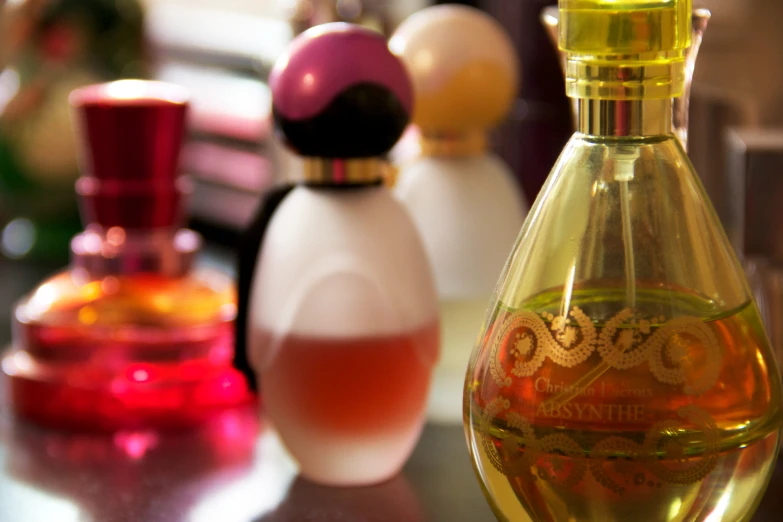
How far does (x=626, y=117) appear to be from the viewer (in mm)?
403

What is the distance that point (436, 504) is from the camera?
52 cm

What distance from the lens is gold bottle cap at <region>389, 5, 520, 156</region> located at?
61 centimetres

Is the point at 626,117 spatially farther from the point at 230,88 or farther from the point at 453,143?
the point at 230,88

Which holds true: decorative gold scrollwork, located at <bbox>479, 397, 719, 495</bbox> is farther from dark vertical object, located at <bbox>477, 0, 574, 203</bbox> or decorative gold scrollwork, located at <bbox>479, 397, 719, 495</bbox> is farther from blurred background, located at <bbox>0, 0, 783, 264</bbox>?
dark vertical object, located at <bbox>477, 0, 574, 203</bbox>

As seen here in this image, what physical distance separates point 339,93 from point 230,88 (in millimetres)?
599

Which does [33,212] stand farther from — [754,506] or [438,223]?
[754,506]

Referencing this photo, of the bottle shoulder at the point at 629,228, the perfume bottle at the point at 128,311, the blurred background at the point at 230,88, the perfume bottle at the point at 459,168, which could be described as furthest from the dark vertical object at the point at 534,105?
the bottle shoulder at the point at 629,228

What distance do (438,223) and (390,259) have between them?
115mm

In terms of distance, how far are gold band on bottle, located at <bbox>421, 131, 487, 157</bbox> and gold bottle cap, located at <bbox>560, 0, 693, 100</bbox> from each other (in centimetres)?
23

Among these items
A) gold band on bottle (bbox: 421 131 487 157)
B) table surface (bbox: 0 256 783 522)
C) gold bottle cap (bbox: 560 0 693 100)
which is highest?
gold bottle cap (bbox: 560 0 693 100)

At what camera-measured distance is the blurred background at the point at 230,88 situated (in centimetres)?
71

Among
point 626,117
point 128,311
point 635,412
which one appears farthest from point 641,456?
point 128,311

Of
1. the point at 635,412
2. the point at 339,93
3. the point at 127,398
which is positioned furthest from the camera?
the point at 127,398

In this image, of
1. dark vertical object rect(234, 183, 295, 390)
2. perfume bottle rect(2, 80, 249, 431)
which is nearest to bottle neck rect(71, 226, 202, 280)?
perfume bottle rect(2, 80, 249, 431)
